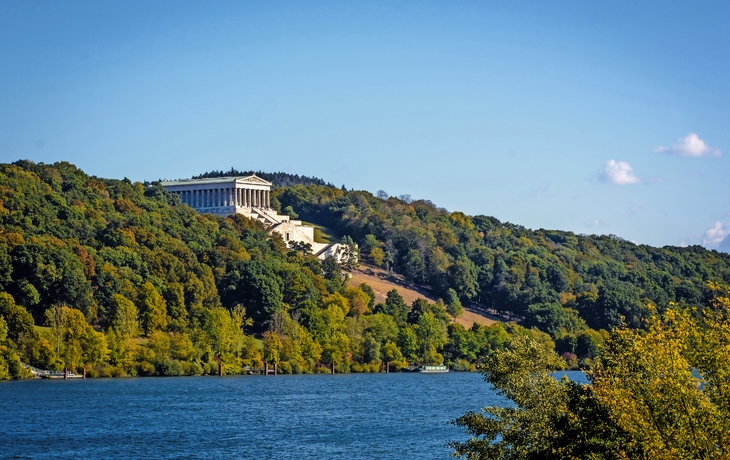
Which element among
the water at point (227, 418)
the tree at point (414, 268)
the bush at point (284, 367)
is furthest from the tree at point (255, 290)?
the tree at point (414, 268)

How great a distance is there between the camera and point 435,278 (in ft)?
599

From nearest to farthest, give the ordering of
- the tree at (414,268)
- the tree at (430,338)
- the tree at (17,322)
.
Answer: the tree at (17,322) → the tree at (430,338) → the tree at (414,268)

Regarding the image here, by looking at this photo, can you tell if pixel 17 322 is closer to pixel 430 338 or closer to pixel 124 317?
pixel 124 317

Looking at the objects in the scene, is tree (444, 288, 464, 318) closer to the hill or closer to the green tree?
the hill

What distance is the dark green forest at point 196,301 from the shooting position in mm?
104500

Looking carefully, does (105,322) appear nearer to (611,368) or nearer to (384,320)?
(384,320)

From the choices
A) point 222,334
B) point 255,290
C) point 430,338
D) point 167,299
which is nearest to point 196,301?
point 167,299

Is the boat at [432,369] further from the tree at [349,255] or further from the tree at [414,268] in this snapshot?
the tree at [414,268]

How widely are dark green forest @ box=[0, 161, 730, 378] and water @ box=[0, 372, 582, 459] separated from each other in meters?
7.11

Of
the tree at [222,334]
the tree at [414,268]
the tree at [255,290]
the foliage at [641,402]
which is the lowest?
the foliage at [641,402]

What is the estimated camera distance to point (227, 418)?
227ft

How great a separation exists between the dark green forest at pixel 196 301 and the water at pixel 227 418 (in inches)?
280

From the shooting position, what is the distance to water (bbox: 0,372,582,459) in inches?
2191

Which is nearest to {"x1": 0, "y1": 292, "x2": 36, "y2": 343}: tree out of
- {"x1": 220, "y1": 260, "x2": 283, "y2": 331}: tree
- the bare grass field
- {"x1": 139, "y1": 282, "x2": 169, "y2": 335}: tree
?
{"x1": 139, "y1": 282, "x2": 169, "y2": 335}: tree
